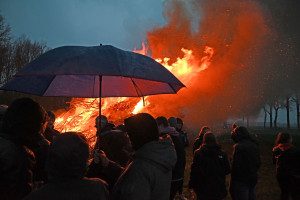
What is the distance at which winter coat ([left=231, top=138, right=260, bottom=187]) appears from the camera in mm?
4879

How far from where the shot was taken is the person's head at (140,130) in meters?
2.21

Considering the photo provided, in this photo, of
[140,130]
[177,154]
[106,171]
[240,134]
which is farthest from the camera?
[177,154]

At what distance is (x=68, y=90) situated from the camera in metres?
4.16

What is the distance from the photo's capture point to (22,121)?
212cm

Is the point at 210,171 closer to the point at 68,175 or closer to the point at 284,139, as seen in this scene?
the point at 284,139

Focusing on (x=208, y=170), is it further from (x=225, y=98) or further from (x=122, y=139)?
(x=225, y=98)

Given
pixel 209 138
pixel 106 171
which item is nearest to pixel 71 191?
pixel 106 171

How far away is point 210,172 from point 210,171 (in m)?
0.02

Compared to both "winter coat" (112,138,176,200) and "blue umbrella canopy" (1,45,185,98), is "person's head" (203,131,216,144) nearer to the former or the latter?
"blue umbrella canopy" (1,45,185,98)

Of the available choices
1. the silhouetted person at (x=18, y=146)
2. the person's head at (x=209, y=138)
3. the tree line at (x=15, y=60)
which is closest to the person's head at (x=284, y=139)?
the person's head at (x=209, y=138)

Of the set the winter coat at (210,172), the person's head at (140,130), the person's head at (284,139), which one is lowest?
the winter coat at (210,172)

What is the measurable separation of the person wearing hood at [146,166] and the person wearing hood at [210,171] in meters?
2.65

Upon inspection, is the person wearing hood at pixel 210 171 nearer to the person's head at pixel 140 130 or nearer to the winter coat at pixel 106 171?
the winter coat at pixel 106 171

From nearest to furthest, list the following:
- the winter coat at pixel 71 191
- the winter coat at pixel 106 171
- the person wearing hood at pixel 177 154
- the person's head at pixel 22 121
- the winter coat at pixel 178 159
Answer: the winter coat at pixel 71 191
the person's head at pixel 22 121
the winter coat at pixel 106 171
the person wearing hood at pixel 177 154
the winter coat at pixel 178 159
